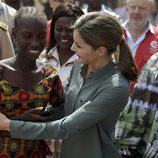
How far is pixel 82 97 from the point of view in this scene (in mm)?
2576

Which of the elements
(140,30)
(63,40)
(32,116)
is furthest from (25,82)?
(140,30)

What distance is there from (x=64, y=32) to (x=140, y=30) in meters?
1.63

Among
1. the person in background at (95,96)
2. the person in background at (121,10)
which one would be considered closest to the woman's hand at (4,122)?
the person in background at (95,96)

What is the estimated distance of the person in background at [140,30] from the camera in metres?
4.96

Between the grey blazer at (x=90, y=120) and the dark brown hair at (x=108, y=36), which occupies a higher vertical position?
the dark brown hair at (x=108, y=36)

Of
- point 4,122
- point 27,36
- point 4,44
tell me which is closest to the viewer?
point 4,122

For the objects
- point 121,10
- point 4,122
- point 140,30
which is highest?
point 4,122

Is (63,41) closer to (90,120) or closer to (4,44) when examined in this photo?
(4,44)

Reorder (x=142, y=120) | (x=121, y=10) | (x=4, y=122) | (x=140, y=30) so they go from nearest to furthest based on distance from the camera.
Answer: (x=4, y=122), (x=142, y=120), (x=140, y=30), (x=121, y=10)

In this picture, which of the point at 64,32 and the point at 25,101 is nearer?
the point at 25,101

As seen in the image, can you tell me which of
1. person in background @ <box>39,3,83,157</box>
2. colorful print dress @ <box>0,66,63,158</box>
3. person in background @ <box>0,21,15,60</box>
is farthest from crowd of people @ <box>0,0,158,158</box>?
person in background @ <box>0,21,15,60</box>

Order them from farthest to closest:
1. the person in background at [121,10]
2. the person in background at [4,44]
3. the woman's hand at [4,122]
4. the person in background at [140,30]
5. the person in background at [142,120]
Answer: the person in background at [121,10], the person in background at [140,30], the person in background at [4,44], the person in background at [142,120], the woman's hand at [4,122]

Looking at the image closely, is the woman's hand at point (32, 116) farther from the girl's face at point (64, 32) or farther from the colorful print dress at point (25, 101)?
the girl's face at point (64, 32)

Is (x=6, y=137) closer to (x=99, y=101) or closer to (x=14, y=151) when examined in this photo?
(x=14, y=151)
